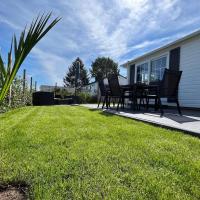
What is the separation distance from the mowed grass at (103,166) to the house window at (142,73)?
7984 mm

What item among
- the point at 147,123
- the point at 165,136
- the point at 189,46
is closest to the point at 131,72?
the point at 189,46

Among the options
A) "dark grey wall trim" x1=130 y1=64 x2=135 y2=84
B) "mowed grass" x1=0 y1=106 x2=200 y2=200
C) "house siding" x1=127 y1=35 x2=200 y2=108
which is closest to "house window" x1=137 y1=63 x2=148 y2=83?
"dark grey wall trim" x1=130 y1=64 x2=135 y2=84

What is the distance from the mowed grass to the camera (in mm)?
1288

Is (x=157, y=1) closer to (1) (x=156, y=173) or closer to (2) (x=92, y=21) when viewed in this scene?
(2) (x=92, y=21)

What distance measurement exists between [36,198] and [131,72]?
11027mm

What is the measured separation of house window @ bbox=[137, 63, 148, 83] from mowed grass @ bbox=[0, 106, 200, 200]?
7.98m

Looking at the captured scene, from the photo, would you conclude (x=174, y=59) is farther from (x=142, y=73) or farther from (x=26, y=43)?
(x=26, y=43)

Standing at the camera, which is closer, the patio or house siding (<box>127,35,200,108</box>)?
the patio

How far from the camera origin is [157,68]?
945 cm

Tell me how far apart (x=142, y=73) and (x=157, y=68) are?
1.44m

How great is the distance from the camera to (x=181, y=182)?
4.61 feet

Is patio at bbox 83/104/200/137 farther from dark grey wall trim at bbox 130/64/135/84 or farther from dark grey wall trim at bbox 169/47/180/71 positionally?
dark grey wall trim at bbox 130/64/135/84

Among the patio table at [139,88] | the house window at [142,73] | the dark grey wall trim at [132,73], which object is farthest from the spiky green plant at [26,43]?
the dark grey wall trim at [132,73]

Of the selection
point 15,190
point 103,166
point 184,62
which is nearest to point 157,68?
point 184,62
